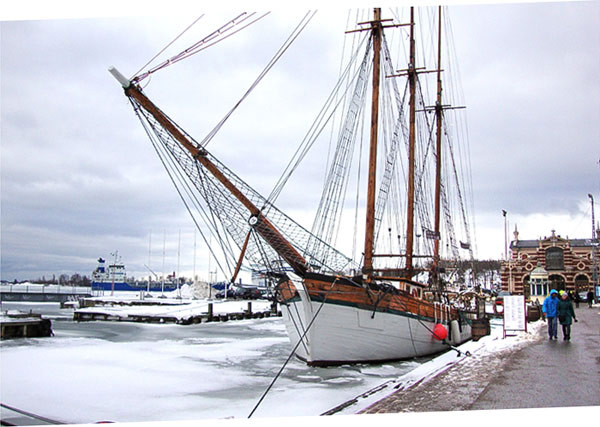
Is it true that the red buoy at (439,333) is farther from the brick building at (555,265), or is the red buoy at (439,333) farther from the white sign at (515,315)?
the brick building at (555,265)

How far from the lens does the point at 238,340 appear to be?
1775 centimetres

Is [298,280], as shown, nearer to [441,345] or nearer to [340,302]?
[340,302]

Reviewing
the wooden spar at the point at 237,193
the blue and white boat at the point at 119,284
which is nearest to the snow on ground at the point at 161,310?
the wooden spar at the point at 237,193

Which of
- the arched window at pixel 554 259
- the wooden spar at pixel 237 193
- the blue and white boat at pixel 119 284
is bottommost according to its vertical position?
the blue and white boat at pixel 119 284

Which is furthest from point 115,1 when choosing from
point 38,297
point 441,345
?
point 38,297

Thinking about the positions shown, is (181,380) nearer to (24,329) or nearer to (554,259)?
(24,329)

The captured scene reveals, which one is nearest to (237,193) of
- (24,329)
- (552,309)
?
(552,309)

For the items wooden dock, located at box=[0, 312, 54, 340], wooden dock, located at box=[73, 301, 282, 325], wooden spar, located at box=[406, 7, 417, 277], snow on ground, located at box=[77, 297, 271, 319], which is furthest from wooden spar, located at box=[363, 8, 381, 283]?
snow on ground, located at box=[77, 297, 271, 319]

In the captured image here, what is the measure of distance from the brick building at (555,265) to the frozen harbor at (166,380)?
38.1 meters

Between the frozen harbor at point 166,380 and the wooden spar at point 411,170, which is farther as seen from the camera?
the wooden spar at point 411,170

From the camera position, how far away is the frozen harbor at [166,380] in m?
7.06

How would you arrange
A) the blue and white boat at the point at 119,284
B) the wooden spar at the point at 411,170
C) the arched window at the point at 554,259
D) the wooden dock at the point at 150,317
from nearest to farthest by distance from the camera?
the wooden spar at the point at 411,170, the wooden dock at the point at 150,317, the arched window at the point at 554,259, the blue and white boat at the point at 119,284

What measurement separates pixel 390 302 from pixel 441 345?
13.4ft

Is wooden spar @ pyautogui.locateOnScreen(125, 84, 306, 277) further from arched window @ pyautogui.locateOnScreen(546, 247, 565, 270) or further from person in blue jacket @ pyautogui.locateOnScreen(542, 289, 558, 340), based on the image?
arched window @ pyautogui.locateOnScreen(546, 247, 565, 270)
